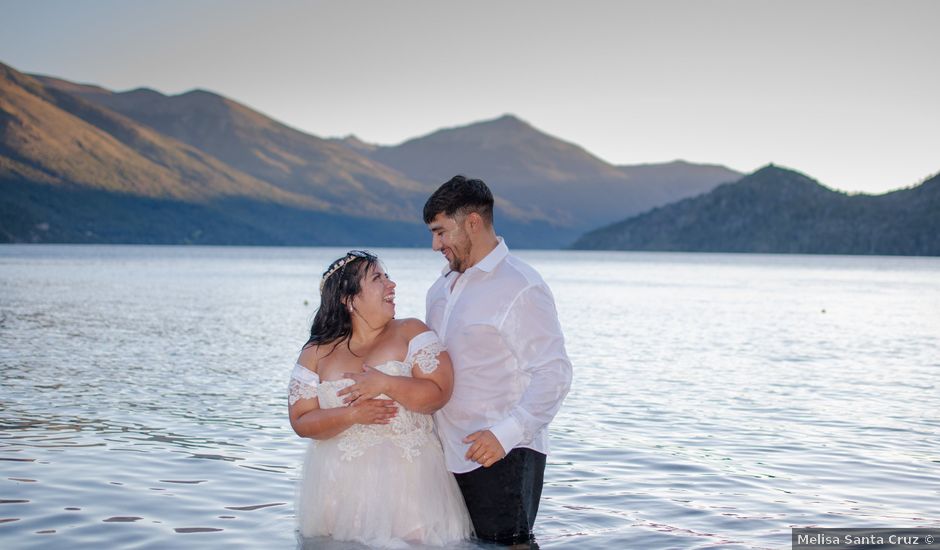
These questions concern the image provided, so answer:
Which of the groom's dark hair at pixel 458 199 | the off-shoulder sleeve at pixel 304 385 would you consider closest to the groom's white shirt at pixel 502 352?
the groom's dark hair at pixel 458 199

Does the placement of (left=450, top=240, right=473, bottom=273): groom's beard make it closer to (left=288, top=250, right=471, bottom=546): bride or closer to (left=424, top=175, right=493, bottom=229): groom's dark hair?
(left=424, top=175, right=493, bottom=229): groom's dark hair

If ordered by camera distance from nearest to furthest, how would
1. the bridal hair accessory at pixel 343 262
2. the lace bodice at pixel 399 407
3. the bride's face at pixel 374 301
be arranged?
1. the lace bodice at pixel 399 407
2. the bride's face at pixel 374 301
3. the bridal hair accessory at pixel 343 262

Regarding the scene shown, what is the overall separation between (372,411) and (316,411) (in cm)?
36

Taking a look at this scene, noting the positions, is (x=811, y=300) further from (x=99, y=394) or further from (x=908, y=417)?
(x=99, y=394)

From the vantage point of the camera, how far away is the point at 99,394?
16.5m

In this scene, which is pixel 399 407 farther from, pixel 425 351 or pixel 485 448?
pixel 485 448

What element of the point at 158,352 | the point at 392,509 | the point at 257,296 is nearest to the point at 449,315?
the point at 392,509

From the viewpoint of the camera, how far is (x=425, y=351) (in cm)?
589

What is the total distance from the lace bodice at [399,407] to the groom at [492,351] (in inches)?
6.9

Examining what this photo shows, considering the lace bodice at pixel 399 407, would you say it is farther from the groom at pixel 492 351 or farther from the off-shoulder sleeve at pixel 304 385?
the groom at pixel 492 351

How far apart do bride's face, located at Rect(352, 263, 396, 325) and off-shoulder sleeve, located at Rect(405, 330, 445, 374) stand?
0.81 feet

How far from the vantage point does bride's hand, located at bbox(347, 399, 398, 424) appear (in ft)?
19.5

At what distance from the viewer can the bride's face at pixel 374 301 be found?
604cm

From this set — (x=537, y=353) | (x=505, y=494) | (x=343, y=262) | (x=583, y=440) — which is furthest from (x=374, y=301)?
(x=583, y=440)
